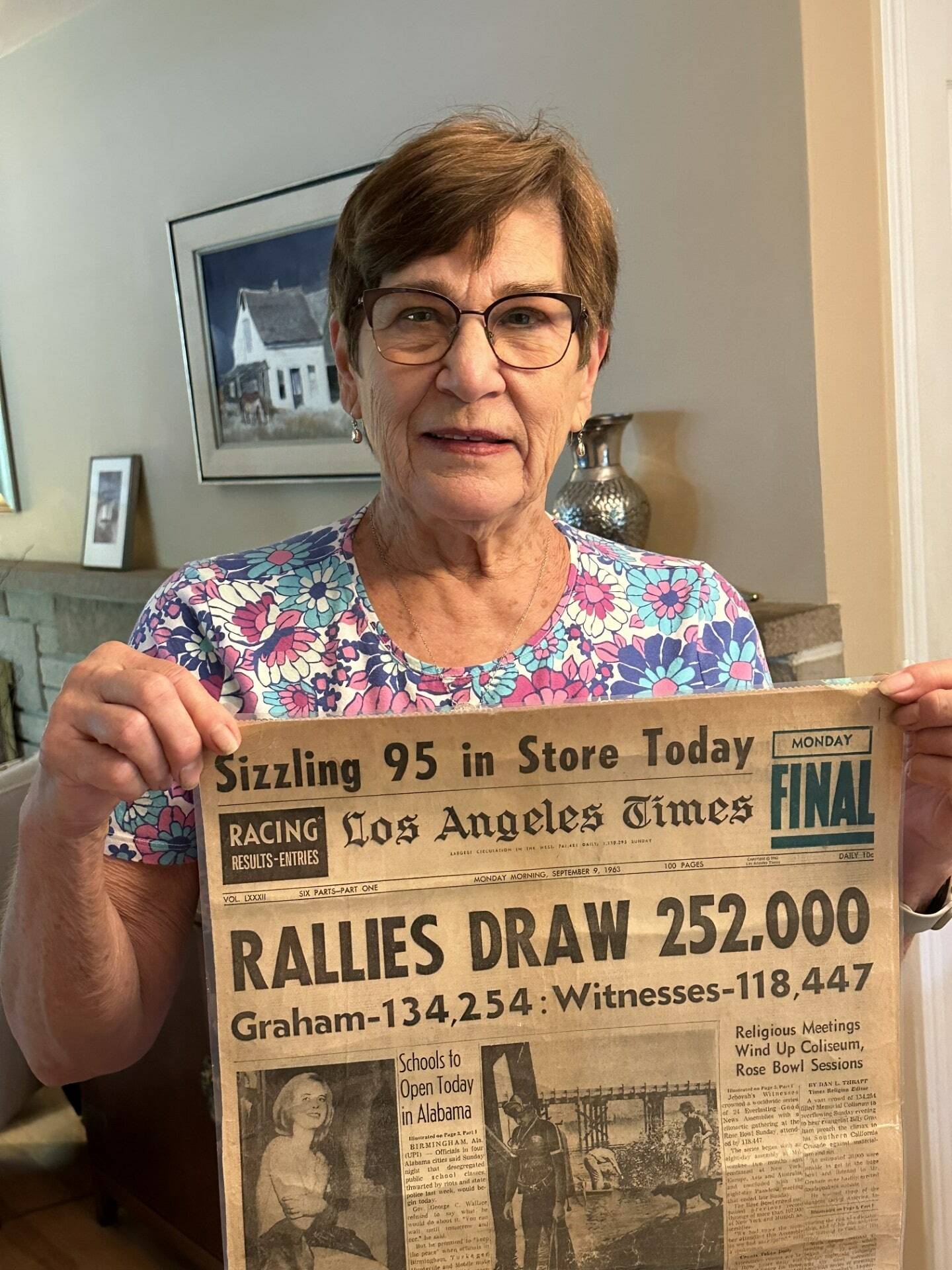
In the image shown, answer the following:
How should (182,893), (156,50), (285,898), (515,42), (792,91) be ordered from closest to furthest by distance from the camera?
(285,898) < (182,893) < (792,91) < (515,42) < (156,50)

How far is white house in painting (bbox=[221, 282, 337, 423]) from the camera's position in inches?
112

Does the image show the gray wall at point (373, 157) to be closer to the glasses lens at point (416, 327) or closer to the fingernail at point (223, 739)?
the glasses lens at point (416, 327)

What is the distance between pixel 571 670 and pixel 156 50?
2890 millimetres

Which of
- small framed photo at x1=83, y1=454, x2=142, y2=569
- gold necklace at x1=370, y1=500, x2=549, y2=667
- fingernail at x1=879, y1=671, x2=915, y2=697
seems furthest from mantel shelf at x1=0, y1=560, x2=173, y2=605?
fingernail at x1=879, y1=671, x2=915, y2=697

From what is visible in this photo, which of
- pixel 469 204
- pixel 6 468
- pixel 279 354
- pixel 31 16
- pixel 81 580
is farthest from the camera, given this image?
pixel 6 468

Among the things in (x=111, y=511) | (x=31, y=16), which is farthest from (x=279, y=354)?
(x=31, y=16)

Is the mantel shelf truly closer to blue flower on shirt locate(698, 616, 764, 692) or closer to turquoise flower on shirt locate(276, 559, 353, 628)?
turquoise flower on shirt locate(276, 559, 353, 628)

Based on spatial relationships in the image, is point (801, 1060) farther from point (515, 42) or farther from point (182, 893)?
point (515, 42)

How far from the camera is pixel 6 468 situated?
442 centimetres

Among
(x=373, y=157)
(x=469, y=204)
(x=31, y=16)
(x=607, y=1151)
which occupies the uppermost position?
(x=31, y=16)

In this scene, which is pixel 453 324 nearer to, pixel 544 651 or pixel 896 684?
pixel 544 651

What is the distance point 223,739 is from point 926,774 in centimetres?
47

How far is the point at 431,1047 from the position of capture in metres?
0.83

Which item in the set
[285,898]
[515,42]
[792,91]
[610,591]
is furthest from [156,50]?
[285,898]
